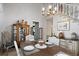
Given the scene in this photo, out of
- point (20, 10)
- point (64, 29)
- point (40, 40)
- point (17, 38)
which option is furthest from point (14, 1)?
point (64, 29)

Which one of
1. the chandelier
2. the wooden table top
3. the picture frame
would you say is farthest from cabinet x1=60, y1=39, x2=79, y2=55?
the chandelier

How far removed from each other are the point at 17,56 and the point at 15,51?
0.07 meters

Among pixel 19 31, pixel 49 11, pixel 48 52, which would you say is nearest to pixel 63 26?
pixel 49 11

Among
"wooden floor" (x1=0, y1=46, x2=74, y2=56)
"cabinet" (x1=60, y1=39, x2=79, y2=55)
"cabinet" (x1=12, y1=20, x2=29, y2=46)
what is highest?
"cabinet" (x1=12, y1=20, x2=29, y2=46)

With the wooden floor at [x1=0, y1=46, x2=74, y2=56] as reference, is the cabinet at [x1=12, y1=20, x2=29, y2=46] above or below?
above

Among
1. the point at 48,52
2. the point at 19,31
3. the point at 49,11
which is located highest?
the point at 49,11

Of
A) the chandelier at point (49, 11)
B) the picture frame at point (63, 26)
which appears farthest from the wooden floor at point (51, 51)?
the chandelier at point (49, 11)

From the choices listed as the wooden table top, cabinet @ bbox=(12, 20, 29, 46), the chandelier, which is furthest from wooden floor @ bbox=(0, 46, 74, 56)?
the chandelier

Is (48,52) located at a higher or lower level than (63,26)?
lower

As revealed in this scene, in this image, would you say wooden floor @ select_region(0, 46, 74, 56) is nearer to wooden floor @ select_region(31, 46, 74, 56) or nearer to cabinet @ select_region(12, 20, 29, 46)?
wooden floor @ select_region(31, 46, 74, 56)

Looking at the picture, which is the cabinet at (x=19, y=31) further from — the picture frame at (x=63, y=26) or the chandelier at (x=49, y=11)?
the picture frame at (x=63, y=26)

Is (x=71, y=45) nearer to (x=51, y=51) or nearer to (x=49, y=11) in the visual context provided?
(x=51, y=51)

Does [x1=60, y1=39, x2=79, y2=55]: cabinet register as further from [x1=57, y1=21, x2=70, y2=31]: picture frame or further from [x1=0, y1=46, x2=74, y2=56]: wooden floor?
[x1=57, y1=21, x2=70, y2=31]: picture frame

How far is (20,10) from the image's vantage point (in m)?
1.25
